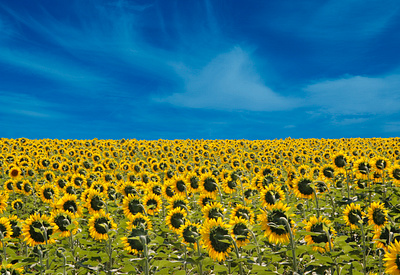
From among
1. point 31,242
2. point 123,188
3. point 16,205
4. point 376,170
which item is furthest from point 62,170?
point 376,170

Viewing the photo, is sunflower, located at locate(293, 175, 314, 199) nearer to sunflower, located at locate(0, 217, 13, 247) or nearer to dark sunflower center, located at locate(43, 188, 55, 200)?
sunflower, located at locate(0, 217, 13, 247)

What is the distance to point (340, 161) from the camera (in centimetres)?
1059

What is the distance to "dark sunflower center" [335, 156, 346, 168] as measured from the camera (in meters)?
10.5

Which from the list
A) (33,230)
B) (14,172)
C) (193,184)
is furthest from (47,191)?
(14,172)

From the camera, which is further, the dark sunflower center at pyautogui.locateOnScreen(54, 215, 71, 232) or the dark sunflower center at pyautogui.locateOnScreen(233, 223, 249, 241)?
the dark sunflower center at pyautogui.locateOnScreen(54, 215, 71, 232)

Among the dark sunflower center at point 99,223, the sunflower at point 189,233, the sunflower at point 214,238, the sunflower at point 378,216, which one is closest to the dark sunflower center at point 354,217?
the sunflower at point 378,216

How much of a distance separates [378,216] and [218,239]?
375cm

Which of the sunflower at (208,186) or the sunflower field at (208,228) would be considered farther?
the sunflower at (208,186)

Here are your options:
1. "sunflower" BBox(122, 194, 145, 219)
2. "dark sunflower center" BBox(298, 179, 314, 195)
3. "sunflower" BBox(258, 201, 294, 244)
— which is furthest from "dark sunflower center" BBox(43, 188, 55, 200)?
"dark sunflower center" BBox(298, 179, 314, 195)

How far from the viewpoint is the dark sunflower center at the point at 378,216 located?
6.35 meters

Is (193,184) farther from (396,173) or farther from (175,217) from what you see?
(396,173)

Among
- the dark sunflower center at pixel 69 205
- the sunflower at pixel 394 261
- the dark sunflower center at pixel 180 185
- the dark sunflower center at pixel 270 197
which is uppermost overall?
the dark sunflower center at pixel 180 185

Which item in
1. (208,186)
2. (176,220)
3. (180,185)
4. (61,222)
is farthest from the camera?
(180,185)

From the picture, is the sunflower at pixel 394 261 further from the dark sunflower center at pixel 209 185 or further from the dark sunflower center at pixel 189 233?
the dark sunflower center at pixel 209 185
